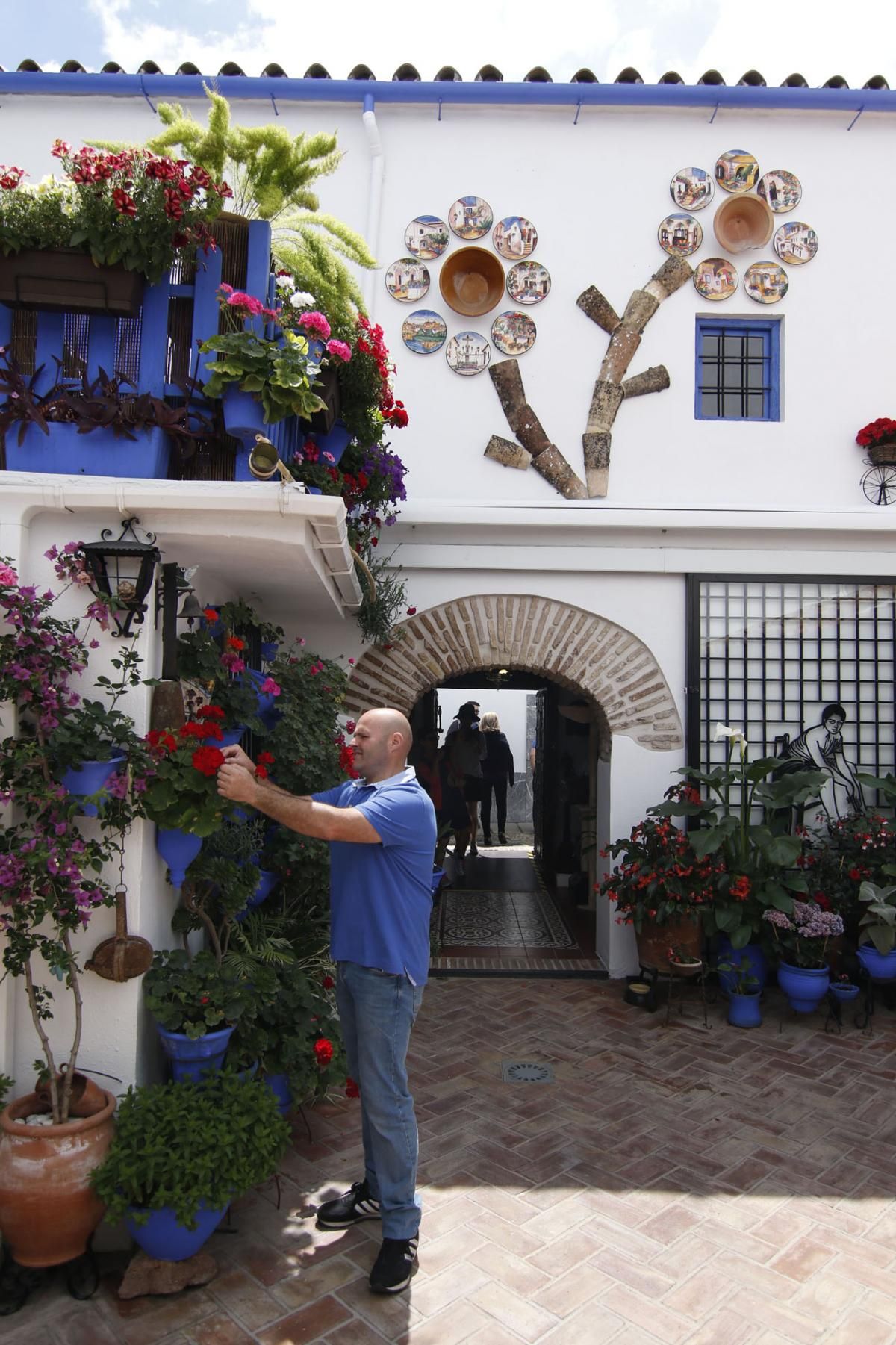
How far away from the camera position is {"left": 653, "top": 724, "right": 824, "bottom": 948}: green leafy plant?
568 centimetres

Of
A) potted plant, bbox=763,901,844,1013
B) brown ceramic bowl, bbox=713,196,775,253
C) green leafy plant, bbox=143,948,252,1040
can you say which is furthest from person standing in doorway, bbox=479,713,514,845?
green leafy plant, bbox=143,948,252,1040

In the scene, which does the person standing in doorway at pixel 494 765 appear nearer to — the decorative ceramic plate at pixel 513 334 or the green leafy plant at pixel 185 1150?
the decorative ceramic plate at pixel 513 334

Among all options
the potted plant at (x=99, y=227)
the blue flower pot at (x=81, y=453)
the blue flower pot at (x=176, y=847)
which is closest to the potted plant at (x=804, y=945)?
the blue flower pot at (x=176, y=847)

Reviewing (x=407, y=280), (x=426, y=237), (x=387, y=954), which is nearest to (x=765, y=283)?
(x=426, y=237)

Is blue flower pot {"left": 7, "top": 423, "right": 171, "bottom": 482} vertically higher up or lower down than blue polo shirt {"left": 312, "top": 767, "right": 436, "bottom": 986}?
higher up

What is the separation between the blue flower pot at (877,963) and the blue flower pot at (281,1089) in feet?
13.2

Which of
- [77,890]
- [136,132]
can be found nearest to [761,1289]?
[77,890]

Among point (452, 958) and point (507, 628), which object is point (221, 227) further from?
point (452, 958)

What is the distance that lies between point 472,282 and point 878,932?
18.1 ft

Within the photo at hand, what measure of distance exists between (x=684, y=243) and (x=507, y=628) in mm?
3307

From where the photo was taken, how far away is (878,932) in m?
5.71

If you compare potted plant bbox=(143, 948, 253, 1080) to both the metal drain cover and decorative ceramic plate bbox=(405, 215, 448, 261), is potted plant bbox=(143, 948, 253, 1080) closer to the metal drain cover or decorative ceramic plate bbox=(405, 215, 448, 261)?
the metal drain cover

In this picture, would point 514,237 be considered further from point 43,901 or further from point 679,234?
point 43,901

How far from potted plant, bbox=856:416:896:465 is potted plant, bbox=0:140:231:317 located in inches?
204
